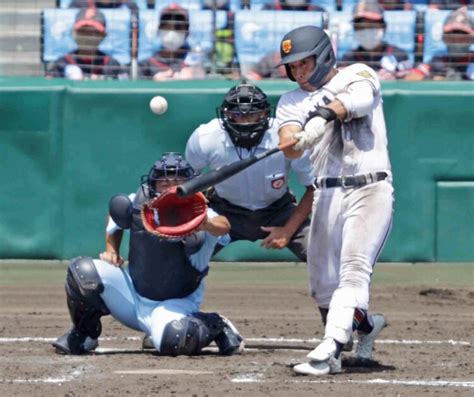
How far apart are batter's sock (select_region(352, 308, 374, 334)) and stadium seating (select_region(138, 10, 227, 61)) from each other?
18.6 ft

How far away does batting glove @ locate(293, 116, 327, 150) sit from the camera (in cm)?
564

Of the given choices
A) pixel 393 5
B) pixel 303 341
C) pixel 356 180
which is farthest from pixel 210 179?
pixel 393 5

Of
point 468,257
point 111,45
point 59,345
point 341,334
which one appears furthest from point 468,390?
point 111,45

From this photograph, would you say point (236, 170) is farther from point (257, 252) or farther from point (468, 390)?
point (257, 252)

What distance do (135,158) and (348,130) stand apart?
4.85 metres

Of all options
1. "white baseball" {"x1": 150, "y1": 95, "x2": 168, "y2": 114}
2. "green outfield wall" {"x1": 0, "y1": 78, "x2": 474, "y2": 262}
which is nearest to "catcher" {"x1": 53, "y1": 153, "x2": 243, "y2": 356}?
"white baseball" {"x1": 150, "y1": 95, "x2": 168, "y2": 114}

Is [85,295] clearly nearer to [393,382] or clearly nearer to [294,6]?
[393,382]

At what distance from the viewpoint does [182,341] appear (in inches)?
251

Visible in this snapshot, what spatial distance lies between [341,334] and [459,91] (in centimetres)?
526

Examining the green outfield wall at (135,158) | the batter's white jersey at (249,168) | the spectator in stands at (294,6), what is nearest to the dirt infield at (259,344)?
the green outfield wall at (135,158)

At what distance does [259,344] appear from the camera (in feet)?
23.4

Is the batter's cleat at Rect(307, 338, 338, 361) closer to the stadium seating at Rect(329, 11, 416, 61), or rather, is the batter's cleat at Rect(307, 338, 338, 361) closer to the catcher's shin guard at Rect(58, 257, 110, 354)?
the catcher's shin guard at Rect(58, 257, 110, 354)

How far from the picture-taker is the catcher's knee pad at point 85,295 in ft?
20.9

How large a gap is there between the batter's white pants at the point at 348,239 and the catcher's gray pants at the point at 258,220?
1.14 metres
